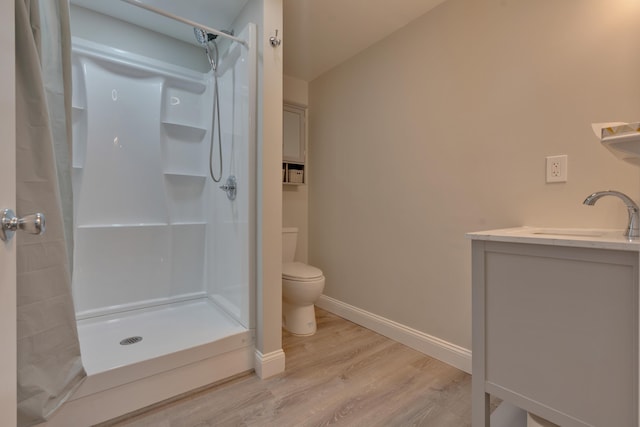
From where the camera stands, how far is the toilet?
2.04 meters

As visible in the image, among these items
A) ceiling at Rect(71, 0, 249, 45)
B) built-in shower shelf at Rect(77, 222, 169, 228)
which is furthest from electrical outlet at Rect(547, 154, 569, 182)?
built-in shower shelf at Rect(77, 222, 169, 228)

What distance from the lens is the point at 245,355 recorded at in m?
1.64

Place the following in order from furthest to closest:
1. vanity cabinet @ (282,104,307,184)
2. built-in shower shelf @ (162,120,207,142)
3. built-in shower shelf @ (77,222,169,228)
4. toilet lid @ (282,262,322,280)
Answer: vanity cabinet @ (282,104,307,184) → built-in shower shelf @ (162,120,207,142) → toilet lid @ (282,262,322,280) → built-in shower shelf @ (77,222,169,228)

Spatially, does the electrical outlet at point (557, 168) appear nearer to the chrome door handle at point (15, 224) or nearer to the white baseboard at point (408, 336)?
the white baseboard at point (408, 336)

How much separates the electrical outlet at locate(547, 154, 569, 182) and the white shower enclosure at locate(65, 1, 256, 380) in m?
1.51

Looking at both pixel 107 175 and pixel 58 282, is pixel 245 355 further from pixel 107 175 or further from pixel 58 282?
pixel 107 175

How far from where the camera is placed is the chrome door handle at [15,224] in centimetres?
57

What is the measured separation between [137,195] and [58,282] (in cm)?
130

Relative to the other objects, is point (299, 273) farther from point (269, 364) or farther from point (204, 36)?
point (204, 36)

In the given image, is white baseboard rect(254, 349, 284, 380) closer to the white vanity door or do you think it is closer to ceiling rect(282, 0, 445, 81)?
the white vanity door

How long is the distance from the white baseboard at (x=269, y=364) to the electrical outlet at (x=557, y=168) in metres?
1.66

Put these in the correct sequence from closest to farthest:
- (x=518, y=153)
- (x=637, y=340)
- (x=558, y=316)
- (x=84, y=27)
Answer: (x=637, y=340) < (x=558, y=316) < (x=518, y=153) < (x=84, y=27)

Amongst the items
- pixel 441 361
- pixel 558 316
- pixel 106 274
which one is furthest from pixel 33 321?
pixel 441 361

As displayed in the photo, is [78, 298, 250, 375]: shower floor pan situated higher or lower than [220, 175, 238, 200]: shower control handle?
lower
